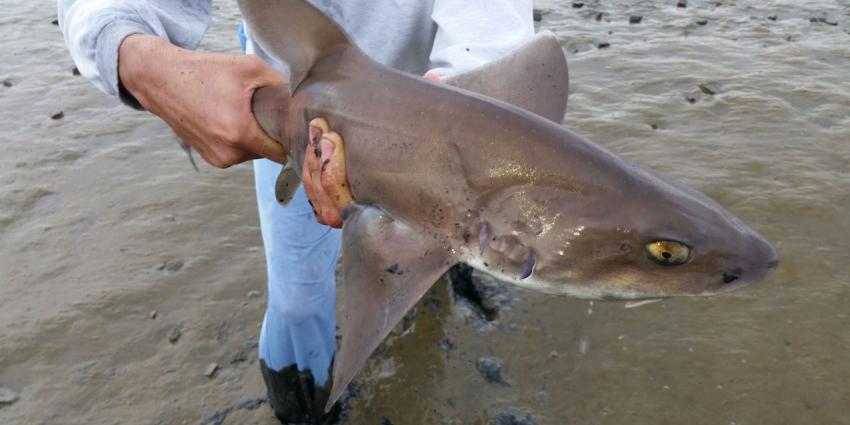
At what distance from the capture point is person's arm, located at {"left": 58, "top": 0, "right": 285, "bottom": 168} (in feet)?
6.98

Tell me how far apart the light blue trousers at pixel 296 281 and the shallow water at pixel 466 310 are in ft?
1.89

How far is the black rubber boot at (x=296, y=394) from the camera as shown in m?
3.27

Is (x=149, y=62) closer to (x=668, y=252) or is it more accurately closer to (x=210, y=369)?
(x=668, y=252)

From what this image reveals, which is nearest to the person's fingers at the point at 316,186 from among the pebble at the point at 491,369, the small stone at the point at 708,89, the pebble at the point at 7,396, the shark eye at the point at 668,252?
the shark eye at the point at 668,252

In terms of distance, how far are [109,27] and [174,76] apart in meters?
0.33

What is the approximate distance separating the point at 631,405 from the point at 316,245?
6.17 feet

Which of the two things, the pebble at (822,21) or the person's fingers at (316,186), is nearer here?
the person's fingers at (316,186)

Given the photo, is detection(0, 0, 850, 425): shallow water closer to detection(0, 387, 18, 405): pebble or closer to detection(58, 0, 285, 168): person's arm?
detection(0, 387, 18, 405): pebble

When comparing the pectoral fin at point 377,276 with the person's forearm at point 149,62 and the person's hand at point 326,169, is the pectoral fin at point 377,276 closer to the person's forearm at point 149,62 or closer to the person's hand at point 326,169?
the person's hand at point 326,169

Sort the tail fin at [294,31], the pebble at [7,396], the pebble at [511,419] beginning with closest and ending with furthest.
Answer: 1. the tail fin at [294,31]
2. the pebble at [511,419]
3. the pebble at [7,396]

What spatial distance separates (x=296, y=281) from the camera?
293cm

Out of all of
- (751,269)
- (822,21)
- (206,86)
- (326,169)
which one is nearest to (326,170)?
(326,169)

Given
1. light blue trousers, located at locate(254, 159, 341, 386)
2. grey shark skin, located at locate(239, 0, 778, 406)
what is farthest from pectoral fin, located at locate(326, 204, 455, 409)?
light blue trousers, located at locate(254, 159, 341, 386)

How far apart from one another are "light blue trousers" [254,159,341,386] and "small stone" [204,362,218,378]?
0.75 meters
